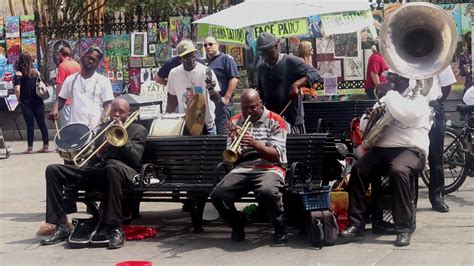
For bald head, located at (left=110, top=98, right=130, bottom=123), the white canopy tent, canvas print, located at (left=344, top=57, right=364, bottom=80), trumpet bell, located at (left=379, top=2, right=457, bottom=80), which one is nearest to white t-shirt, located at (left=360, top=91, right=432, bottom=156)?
trumpet bell, located at (left=379, top=2, right=457, bottom=80)

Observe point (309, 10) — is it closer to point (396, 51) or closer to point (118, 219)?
point (396, 51)

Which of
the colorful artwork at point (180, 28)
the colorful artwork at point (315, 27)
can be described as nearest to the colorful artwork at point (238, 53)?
the colorful artwork at point (180, 28)

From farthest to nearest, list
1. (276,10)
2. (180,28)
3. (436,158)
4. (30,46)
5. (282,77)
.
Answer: (30,46) < (180,28) < (276,10) < (436,158) < (282,77)

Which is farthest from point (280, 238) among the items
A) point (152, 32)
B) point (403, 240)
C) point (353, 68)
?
point (152, 32)

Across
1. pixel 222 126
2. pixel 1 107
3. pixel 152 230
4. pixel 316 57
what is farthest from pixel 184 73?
pixel 1 107

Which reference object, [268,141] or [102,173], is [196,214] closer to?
[102,173]

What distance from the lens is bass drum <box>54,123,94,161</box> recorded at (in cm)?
832

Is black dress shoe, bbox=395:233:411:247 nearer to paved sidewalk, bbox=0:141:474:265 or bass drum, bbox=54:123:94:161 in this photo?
paved sidewalk, bbox=0:141:474:265

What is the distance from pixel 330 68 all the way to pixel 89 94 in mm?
7735

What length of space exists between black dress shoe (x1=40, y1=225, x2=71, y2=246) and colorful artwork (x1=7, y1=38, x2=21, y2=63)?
11.0 metres

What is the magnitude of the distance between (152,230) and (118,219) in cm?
58

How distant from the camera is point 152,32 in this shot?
688 inches

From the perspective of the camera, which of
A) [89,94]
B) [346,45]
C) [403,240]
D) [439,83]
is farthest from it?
[346,45]

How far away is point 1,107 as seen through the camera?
60.6 ft
